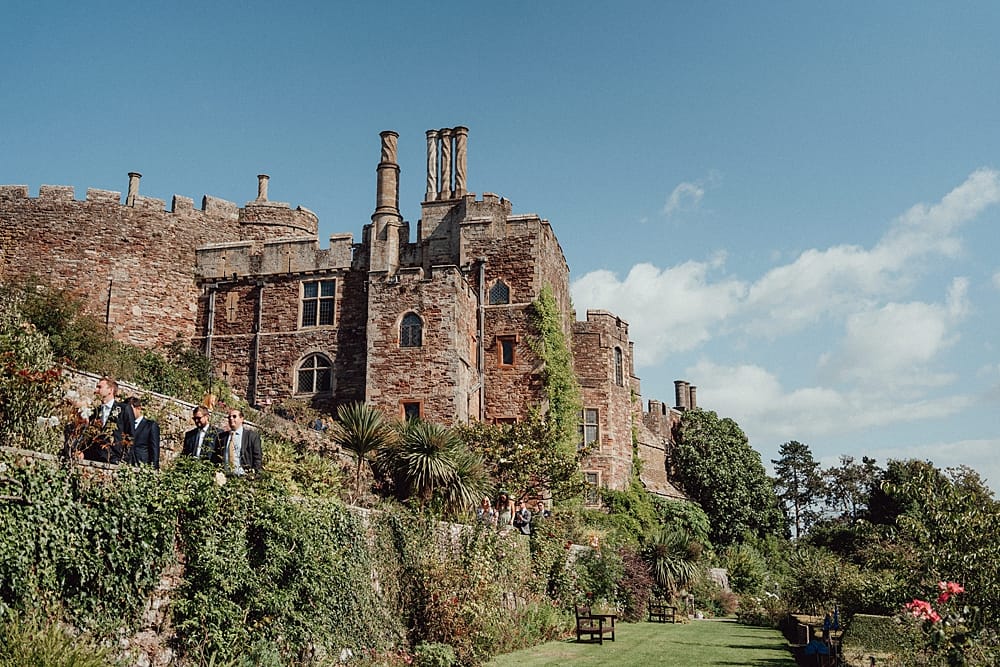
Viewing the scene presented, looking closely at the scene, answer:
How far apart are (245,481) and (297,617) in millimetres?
1718

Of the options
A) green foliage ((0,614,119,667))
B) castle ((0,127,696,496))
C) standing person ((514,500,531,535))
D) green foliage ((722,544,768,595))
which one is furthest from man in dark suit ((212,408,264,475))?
green foliage ((722,544,768,595))

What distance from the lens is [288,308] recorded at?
93.7 feet

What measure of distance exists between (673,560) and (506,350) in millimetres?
8277

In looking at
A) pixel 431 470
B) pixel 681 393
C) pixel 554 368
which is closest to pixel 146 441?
pixel 431 470

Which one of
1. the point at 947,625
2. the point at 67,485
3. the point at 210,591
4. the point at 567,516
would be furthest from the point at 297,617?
the point at 567,516

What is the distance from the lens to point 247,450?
10.6 metres

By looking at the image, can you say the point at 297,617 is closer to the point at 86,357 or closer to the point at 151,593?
the point at 151,593

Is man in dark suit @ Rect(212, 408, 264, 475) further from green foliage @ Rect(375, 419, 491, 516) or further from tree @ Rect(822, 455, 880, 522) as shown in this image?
tree @ Rect(822, 455, 880, 522)

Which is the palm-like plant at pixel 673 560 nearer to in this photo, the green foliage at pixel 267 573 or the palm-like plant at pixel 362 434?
the palm-like plant at pixel 362 434

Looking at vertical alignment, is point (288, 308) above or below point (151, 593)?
above

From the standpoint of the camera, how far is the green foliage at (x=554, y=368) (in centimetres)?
2809

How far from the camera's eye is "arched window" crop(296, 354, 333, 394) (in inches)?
1082

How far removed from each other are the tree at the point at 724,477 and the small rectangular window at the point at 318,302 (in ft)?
62.5

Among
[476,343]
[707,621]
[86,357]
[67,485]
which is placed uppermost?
[476,343]
